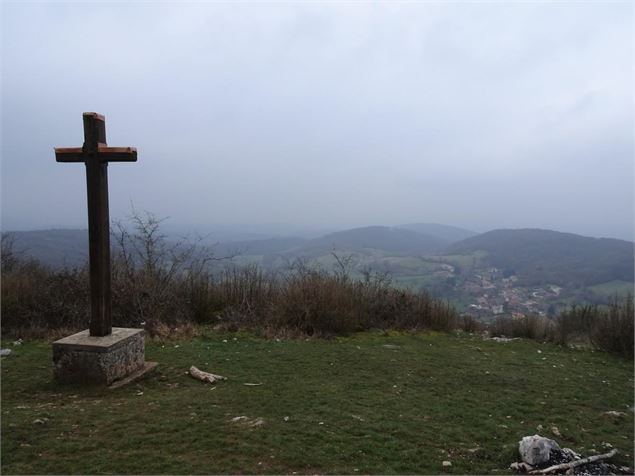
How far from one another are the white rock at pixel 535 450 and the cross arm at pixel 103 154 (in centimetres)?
501

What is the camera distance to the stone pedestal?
4938 mm

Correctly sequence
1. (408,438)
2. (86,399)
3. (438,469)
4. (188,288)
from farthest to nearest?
(188,288)
(86,399)
(408,438)
(438,469)

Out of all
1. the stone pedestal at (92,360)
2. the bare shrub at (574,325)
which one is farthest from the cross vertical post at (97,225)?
the bare shrub at (574,325)

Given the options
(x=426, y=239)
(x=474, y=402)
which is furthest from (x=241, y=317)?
(x=426, y=239)

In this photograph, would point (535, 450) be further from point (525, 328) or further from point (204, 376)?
point (525, 328)

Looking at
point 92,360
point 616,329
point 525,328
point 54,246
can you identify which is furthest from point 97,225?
point 54,246

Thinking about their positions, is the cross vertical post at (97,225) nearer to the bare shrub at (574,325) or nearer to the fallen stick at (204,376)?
the fallen stick at (204,376)

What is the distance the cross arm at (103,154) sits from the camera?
526 centimetres

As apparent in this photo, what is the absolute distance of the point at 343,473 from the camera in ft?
10.6

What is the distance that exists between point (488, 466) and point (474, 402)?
165 cm

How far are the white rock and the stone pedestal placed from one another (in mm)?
4173

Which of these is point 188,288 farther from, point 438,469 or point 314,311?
point 438,469

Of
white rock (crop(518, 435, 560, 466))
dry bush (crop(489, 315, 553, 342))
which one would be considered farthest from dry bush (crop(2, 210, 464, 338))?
white rock (crop(518, 435, 560, 466))

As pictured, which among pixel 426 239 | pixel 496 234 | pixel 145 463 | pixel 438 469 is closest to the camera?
pixel 145 463
